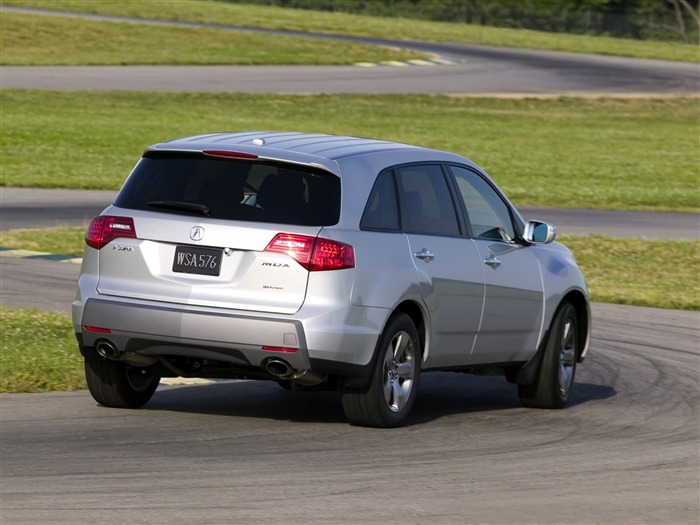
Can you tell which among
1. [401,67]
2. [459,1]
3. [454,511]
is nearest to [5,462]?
[454,511]

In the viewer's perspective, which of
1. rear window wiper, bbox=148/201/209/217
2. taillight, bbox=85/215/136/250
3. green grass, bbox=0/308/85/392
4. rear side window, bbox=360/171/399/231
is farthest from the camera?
green grass, bbox=0/308/85/392

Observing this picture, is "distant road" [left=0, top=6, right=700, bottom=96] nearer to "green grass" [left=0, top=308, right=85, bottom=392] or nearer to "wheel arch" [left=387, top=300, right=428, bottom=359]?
"green grass" [left=0, top=308, right=85, bottom=392]

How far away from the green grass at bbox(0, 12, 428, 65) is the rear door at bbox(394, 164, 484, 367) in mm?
40390

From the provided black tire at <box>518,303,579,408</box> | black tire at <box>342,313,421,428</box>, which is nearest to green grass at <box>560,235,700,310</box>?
black tire at <box>518,303,579,408</box>

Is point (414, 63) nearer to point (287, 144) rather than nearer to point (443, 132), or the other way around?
point (443, 132)

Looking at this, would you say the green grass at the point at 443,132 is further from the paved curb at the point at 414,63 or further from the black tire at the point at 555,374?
the black tire at the point at 555,374

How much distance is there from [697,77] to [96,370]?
163ft

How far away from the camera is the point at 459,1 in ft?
294

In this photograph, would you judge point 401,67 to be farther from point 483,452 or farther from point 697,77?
point 483,452

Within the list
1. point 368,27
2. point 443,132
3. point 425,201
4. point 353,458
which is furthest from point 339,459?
point 368,27

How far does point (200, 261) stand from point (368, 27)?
6320 cm

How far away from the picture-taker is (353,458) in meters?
8.16

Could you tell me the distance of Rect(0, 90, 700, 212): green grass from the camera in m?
29.5

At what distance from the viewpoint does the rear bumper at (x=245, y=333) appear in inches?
332
